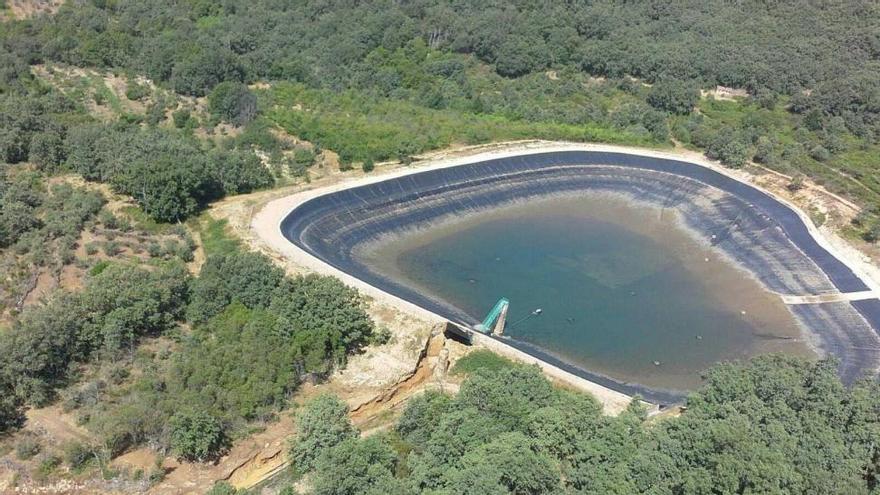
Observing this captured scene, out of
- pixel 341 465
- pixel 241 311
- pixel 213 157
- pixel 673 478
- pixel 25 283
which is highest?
pixel 213 157

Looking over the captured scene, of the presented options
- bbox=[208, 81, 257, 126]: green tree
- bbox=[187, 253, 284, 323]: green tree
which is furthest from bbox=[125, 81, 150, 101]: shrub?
bbox=[187, 253, 284, 323]: green tree

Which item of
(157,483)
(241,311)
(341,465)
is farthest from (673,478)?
(241,311)

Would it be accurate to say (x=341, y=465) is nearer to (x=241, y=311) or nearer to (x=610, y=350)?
(x=241, y=311)

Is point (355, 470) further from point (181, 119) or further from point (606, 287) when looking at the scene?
point (181, 119)

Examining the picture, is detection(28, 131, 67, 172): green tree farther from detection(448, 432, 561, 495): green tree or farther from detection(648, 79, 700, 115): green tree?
detection(648, 79, 700, 115): green tree

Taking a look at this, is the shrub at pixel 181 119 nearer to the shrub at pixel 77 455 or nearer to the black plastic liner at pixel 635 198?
the black plastic liner at pixel 635 198
